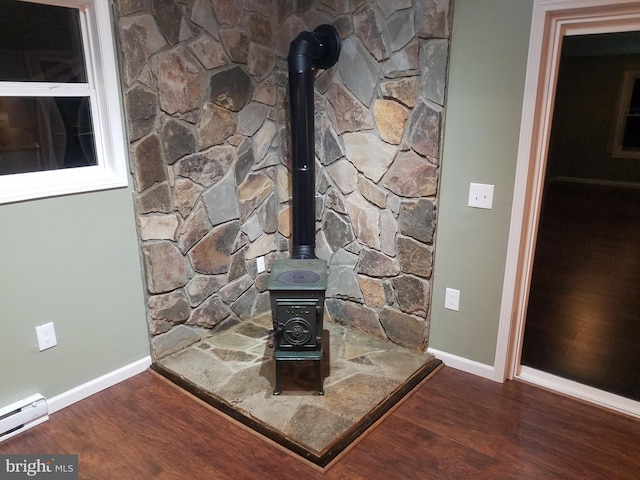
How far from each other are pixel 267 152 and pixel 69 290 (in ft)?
4.85

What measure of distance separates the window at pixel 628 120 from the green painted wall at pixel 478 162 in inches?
30.1

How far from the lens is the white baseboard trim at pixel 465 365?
2627 millimetres

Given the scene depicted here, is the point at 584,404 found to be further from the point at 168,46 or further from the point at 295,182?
the point at 168,46

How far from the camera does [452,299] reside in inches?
106

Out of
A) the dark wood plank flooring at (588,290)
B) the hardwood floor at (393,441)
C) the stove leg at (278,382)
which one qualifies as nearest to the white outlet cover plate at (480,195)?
the dark wood plank flooring at (588,290)

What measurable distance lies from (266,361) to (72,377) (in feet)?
Answer: 3.37

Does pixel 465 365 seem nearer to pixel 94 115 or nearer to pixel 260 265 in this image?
pixel 260 265

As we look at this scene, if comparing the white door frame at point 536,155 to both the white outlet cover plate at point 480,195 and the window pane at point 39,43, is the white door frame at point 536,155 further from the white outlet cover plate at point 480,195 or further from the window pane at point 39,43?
the window pane at point 39,43

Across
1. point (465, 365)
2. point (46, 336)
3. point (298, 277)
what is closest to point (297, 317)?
point (298, 277)

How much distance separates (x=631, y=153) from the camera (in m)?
3.22

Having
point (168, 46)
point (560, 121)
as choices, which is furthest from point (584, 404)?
point (168, 46)

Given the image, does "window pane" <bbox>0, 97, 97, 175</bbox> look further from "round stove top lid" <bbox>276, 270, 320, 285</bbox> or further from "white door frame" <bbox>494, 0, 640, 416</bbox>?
"white door frame" <bbox>494, 0, 640, 416</bbox>

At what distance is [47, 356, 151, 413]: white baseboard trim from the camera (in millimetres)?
2354

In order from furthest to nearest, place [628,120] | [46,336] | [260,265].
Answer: [260,265] → [628,120] → [46,336]
